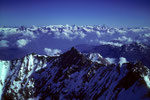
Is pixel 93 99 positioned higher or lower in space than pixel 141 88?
lower

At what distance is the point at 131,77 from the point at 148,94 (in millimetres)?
27769

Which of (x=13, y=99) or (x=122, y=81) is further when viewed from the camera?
(x=13, y=99)

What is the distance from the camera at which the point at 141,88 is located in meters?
122

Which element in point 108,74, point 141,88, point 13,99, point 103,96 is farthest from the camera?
point 13,99

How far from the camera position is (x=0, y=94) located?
198000mm

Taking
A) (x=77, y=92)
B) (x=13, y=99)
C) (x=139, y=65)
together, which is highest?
(x=139, y=65)

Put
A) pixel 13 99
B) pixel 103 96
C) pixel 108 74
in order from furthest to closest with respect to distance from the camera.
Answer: pixel 13 99, pixel 108 74, pixel 103 96

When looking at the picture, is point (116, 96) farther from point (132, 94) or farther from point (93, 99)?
point (93, 99)

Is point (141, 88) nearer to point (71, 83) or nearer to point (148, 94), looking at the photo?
point (148, 94)

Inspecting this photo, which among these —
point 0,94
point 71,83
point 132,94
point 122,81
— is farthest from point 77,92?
point 0,94

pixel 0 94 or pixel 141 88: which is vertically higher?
pixel 141 88

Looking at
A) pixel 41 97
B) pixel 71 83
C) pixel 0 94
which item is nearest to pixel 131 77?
pixel 71 83

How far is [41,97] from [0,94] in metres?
56.3

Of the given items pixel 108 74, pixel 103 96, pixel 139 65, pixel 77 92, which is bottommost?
pixel 77 92
